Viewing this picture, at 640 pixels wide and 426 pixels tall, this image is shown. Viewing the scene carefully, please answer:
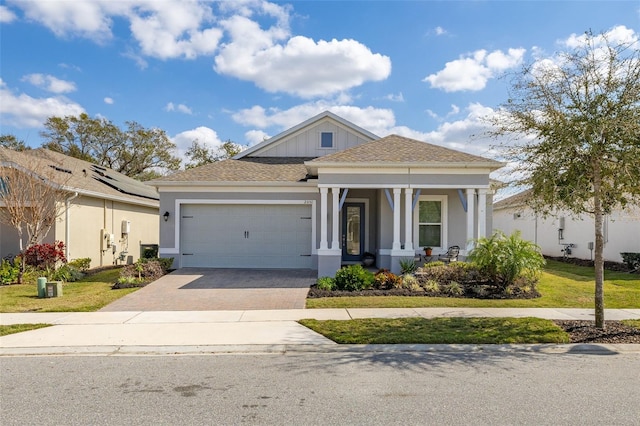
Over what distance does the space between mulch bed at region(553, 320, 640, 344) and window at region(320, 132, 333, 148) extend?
1231 cm

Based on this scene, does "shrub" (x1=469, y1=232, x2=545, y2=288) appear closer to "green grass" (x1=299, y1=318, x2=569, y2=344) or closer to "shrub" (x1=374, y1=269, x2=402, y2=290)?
"shrub" (x1=374, y1=269, x2=402, y2=290)

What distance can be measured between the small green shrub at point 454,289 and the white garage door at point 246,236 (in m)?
5.80

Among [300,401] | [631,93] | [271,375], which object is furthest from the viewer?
[631,93]

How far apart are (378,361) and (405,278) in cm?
604

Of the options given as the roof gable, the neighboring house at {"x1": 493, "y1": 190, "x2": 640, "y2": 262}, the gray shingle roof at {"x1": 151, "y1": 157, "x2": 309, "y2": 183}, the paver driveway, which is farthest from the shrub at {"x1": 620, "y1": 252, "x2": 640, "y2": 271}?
the gray shingle roof at {"x1": 151, "y1": 157, "x2": 309, "y2": 183}

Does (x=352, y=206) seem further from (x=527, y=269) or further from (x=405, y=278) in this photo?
(x=527, y=269)

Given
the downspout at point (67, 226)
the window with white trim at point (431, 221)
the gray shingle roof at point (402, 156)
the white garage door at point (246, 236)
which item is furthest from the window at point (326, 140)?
the downspout at point (67, 226)

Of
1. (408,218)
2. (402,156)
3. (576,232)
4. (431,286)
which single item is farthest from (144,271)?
(576,232)

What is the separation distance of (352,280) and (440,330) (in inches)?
166

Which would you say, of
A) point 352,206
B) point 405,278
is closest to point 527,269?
point 405,278

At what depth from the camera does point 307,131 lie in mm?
18672

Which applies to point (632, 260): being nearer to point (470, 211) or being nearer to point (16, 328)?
point (470, 211)

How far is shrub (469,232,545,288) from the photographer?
11.1 meters

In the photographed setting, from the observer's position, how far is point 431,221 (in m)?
15.0
